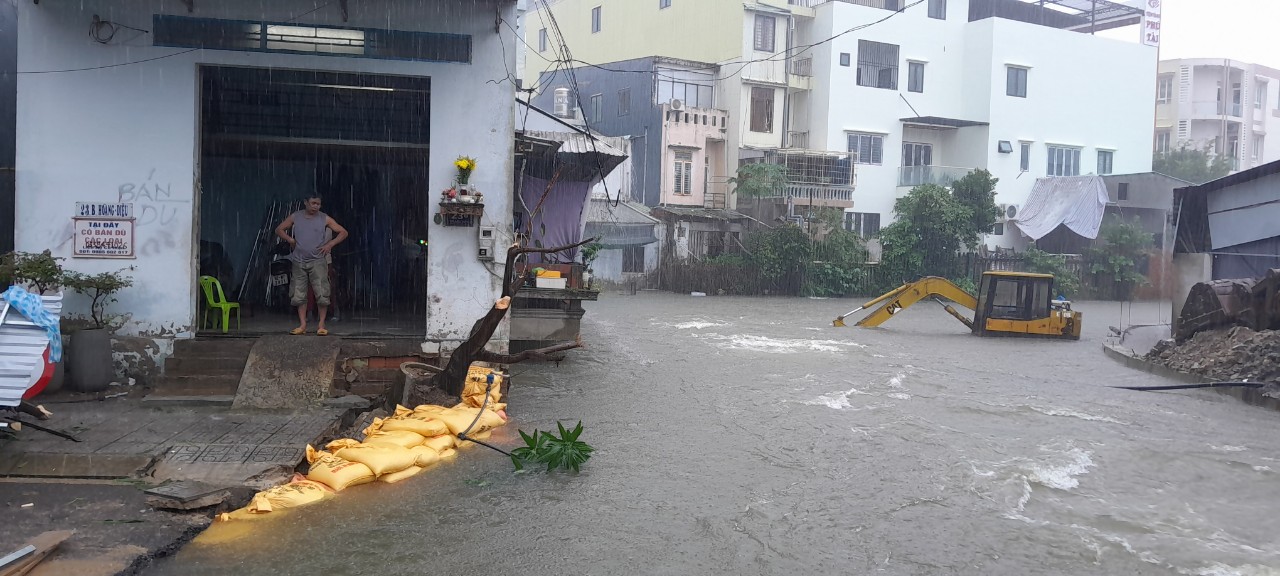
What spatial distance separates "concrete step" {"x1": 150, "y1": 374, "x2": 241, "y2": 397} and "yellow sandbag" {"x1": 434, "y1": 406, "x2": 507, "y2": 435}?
2.45 meters

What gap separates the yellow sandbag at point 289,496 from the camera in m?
6.17

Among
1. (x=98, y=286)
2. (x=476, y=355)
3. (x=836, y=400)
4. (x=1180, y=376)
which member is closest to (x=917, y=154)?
(x=1180, y=376)

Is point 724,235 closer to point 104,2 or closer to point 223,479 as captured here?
point 104,2

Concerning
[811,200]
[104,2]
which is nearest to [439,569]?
[104,2]

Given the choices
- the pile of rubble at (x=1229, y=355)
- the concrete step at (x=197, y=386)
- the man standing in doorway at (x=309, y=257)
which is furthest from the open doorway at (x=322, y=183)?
the pile of rubble at (x=1229, y=355)

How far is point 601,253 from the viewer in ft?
117

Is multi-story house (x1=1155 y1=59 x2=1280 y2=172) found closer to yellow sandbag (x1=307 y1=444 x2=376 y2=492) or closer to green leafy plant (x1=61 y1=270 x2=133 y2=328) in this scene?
green leafy plant (x1=61 y1=270 x2=133 y2=328)

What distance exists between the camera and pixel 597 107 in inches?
1580

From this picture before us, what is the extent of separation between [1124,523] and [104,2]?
10.7 m

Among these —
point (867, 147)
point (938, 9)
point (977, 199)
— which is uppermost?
point (938, 9)

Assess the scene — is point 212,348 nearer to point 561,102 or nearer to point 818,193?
point 561,102

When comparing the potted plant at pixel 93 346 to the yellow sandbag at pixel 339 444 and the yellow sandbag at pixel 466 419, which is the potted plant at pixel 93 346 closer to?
the yellow sandbag at pixel 339 444

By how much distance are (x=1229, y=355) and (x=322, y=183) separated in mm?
14143

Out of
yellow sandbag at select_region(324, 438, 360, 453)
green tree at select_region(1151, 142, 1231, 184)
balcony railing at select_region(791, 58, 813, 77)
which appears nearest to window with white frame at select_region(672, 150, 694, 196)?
balcony railing at select_region(791, 58, 813, 77)
